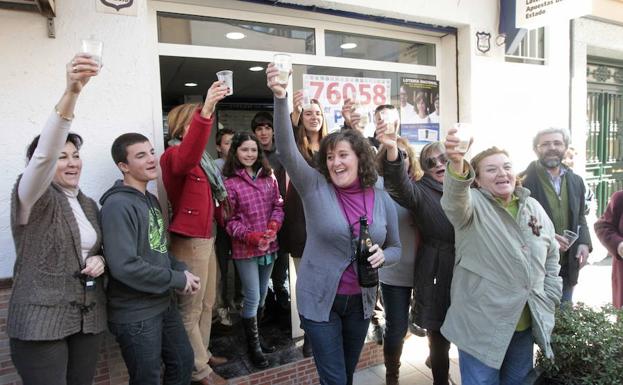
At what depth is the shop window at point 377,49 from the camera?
159 inches

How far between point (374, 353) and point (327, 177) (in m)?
2.04

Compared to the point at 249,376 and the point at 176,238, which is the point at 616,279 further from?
the point at 176,238

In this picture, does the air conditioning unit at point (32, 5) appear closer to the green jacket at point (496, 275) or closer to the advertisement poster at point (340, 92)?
the advertisement poster at point (340, 92)

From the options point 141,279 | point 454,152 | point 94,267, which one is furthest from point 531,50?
point 94,267

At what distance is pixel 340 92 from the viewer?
4059 mm

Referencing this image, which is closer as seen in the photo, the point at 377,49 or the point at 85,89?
the point at 85,89

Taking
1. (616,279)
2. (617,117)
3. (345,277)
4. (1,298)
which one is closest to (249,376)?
(345,277)

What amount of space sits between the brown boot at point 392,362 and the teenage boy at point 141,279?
1.38 meters

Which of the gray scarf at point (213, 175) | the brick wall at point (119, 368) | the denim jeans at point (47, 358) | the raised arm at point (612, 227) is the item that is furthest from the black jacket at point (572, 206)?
the denim jeans at point (47, 358)

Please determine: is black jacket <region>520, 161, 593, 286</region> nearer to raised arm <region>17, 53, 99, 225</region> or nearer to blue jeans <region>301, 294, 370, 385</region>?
blue jeans <region>301, 294, 370, 385</region>

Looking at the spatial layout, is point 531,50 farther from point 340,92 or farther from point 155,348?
point 155,348

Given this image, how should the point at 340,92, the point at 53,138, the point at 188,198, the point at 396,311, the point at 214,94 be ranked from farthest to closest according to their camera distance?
the point at 340,92, the point at 396,311, the point at 188,198, the point at 214,94, the point at 53,138

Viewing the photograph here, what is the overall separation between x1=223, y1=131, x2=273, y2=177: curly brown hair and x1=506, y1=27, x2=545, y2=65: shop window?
3.16 metres

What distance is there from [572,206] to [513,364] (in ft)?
5.06
